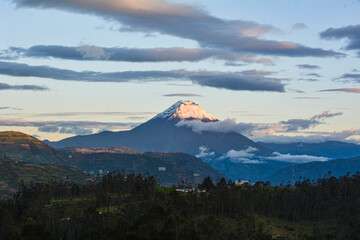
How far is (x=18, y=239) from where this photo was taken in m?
173

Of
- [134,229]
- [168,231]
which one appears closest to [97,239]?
[134,229]

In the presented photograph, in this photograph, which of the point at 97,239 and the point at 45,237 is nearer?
the point at 45,237

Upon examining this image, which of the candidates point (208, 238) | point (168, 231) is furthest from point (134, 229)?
point (208, 238)

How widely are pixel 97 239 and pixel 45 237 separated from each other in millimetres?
22865

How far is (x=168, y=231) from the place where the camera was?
183m

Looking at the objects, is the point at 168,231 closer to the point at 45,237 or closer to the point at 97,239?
the point at 97,239

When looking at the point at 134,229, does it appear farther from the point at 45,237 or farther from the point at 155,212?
the point at 45,237

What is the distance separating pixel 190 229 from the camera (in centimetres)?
18538

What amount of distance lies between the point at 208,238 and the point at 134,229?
31983mm

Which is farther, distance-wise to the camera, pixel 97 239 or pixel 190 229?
pixel 97 239

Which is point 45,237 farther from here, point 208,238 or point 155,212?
point 208,238

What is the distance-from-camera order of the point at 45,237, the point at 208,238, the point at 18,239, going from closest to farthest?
the point at 18,239, the point at 45,237, the point at 208,238

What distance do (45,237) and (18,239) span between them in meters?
13.7

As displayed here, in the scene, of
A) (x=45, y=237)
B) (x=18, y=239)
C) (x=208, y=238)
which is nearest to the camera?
(x=18, y=239)
